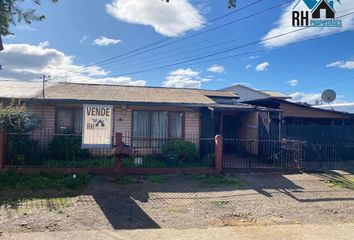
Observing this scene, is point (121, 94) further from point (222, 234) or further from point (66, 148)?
point (222, 234)

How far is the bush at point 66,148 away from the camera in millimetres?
12422

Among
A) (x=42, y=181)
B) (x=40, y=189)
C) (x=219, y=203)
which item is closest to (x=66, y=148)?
(x=42, y=181)

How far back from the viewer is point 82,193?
8555 mm

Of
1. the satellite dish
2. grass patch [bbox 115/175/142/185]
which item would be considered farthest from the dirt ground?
the satellite dish

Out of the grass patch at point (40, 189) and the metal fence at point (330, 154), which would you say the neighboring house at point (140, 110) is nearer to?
the metal fence at point (330, 154)

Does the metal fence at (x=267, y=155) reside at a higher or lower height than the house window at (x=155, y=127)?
lower

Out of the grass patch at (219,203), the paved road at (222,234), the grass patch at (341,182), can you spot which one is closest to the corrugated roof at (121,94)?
the grass patch at (341,182)

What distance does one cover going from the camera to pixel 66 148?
40.8 ft

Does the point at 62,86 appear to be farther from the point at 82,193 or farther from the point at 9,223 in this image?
the point at 9,223

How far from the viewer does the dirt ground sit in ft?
21.0

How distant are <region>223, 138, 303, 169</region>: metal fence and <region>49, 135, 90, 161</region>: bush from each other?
574 centimetres

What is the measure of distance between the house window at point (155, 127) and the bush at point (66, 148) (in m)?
2.50

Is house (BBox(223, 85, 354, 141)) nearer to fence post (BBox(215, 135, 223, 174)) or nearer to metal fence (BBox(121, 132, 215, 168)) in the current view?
metal fence (BBox(121, 132, 215, 168))

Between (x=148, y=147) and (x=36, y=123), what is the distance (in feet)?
15.2
